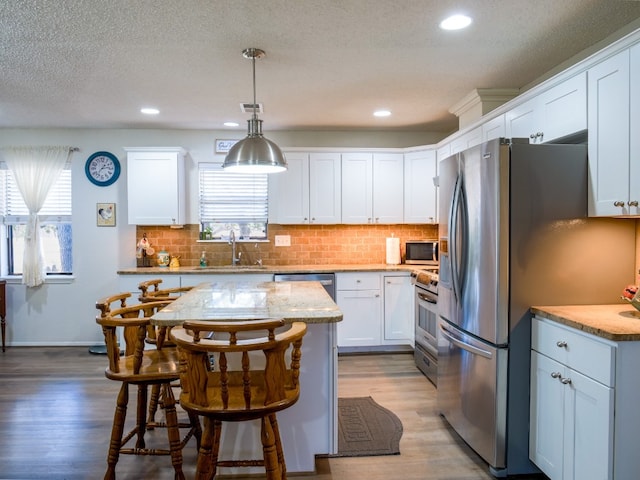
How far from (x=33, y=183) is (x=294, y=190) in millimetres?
3024

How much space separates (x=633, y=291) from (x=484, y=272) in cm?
70

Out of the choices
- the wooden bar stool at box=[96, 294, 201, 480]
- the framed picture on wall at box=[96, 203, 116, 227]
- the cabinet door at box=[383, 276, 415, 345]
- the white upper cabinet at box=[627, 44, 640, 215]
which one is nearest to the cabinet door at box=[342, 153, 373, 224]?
the cabinet door at box=[383, 276, 415, 345]

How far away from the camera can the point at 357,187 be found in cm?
498

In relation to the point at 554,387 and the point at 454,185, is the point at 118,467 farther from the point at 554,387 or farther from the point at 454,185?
the point at 454,185

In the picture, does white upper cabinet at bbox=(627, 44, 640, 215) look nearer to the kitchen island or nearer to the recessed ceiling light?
the recessed ceiling light

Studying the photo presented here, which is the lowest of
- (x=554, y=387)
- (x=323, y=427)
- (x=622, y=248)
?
(x=323, y=427)

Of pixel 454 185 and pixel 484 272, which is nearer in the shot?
pixel 484 272

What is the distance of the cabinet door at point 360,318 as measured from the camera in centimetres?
461

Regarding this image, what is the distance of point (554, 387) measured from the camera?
2.12m

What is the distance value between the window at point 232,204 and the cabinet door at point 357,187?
0.98 meters

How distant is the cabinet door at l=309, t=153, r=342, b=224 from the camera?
4.93 m

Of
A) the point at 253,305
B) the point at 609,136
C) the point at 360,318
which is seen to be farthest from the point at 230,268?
the point at 609,136

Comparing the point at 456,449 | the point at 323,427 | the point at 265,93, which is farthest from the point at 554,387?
the point at 265,93

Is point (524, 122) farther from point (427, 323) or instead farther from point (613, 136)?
point (427, 323)
